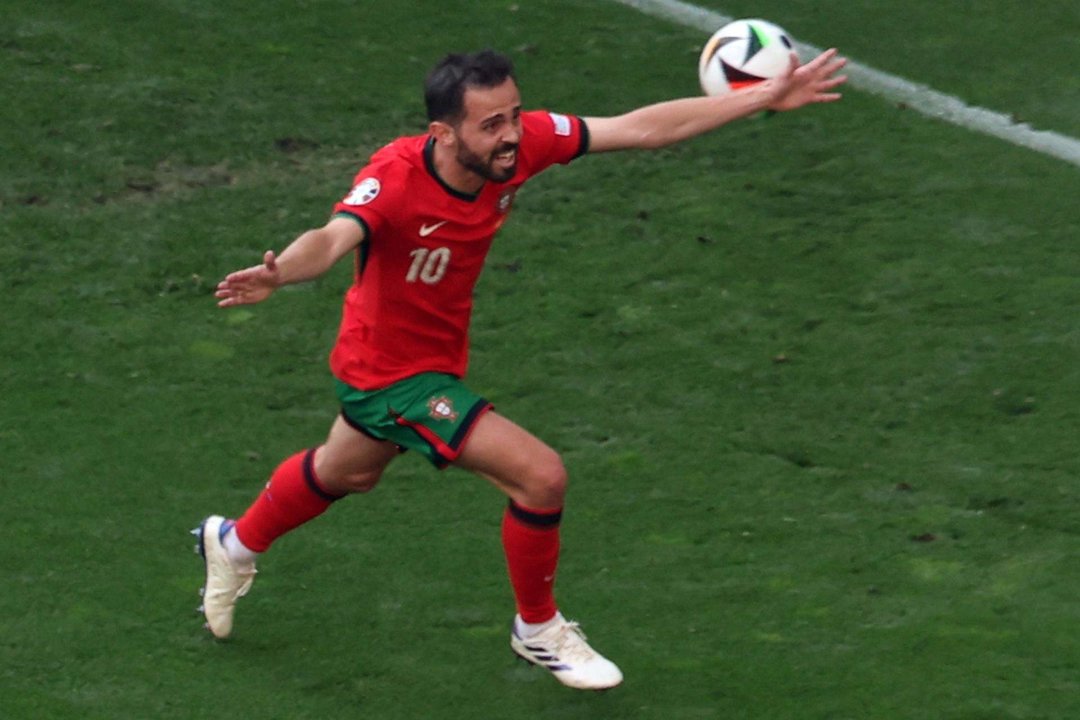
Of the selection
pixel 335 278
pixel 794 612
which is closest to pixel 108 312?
pixel 335 278

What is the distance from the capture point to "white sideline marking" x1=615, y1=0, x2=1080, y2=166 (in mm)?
9758

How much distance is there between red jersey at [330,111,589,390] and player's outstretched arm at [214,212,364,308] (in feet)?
0.37

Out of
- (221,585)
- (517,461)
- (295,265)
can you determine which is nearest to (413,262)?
(295,265)

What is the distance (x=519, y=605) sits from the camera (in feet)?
18.7

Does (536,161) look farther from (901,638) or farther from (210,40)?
(210,40)

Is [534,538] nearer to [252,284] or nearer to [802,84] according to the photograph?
[252,284]

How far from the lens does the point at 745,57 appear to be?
7254mm

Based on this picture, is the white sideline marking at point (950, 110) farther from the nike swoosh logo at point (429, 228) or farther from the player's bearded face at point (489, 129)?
the nike swoosh logo at point (429, 228)

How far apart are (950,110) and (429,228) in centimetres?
554

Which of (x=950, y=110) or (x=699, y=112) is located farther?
(x=950, y=110)

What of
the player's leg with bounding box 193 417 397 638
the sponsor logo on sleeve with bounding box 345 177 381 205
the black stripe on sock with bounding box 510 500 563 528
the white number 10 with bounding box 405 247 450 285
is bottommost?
the player's leg with bounding box 193 417 397 638

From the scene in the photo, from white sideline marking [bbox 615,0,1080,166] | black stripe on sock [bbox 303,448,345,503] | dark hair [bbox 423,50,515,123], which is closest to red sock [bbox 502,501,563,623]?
black stripe on sock [bbox 303,448,345,503]

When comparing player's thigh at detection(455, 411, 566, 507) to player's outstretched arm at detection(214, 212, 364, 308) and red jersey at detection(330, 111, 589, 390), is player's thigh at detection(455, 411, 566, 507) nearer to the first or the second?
red jersey at detection(330, 111, 589, 390)

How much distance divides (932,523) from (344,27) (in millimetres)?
6138
